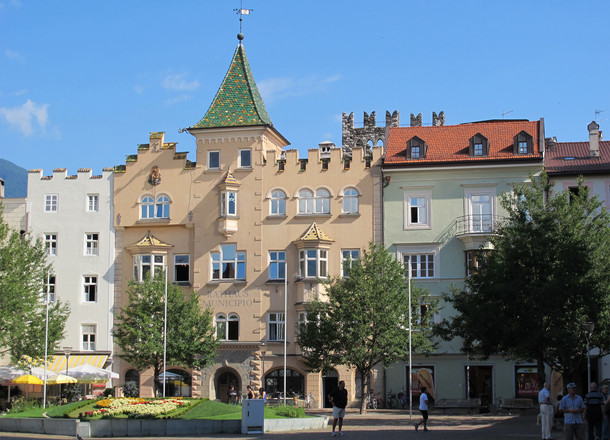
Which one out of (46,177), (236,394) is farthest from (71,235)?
(236,394)

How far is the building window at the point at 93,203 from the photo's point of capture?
2413 inches

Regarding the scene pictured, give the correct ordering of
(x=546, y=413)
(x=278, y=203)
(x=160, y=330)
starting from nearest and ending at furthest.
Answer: (x=546, y=413)
(x=160, y=330)
(x=278, y=203)

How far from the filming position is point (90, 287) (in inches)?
2397

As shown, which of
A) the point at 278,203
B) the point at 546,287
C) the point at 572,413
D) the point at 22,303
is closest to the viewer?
the point at 572,413

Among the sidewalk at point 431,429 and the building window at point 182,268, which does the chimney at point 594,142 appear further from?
the building window at point 182,268

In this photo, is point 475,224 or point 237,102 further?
point 237,102

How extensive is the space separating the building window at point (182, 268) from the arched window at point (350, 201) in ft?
34.4

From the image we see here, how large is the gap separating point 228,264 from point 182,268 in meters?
3.21

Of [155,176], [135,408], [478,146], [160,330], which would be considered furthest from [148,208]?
[135,408]

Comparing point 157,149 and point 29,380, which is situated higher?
point 157,149

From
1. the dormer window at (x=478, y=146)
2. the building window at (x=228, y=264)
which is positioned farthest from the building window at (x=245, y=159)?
the dormer window at (x=478, y=146)

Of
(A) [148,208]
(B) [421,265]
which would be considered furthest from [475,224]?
(A) [148,208]

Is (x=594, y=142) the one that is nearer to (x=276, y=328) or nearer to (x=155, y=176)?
(x=276, y=328)

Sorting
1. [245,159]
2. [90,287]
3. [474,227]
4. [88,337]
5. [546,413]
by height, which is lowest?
[546,413]
